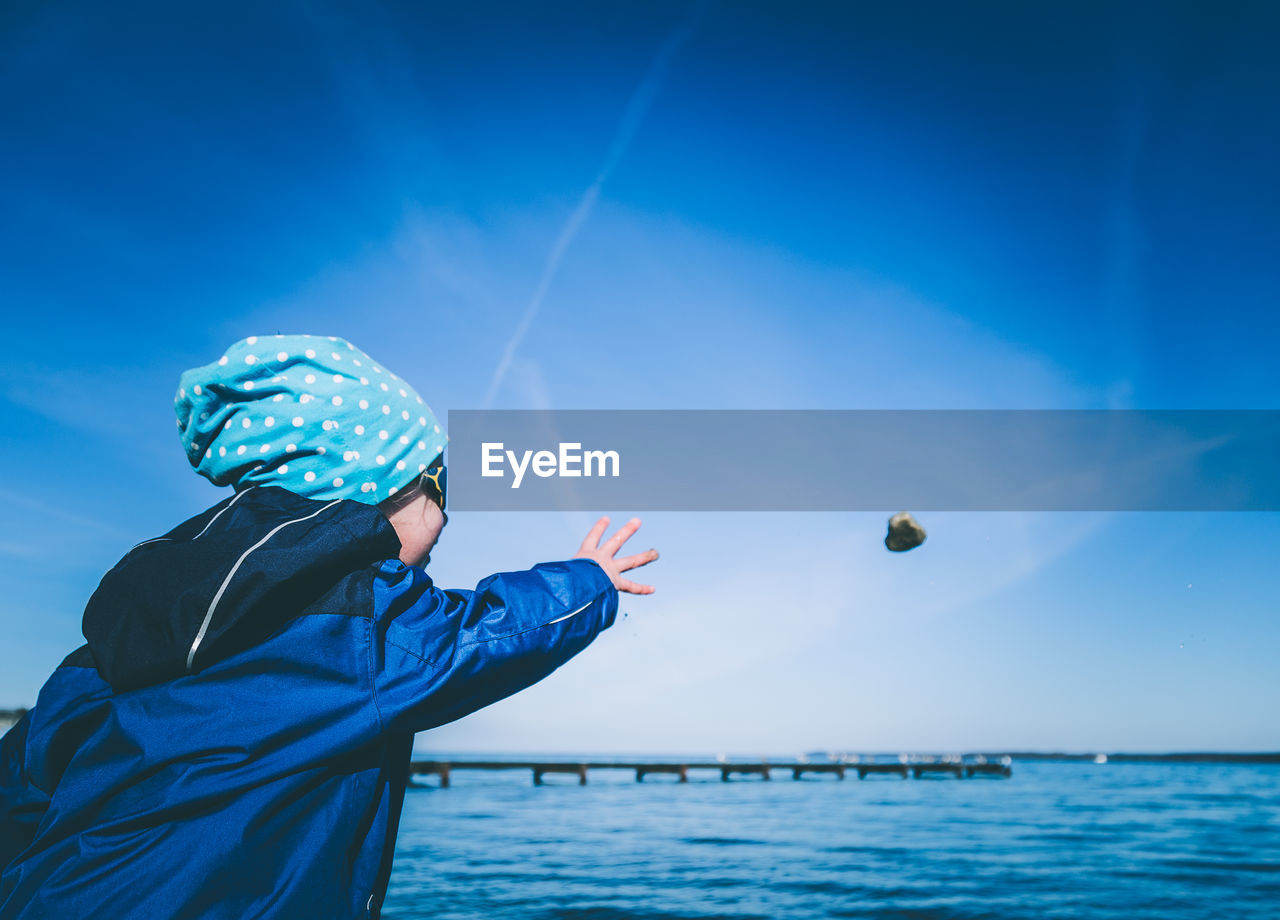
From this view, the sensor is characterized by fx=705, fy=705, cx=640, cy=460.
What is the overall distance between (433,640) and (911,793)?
42511 mm

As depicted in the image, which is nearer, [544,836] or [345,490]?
[345,490]

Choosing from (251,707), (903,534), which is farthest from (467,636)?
(903,534)

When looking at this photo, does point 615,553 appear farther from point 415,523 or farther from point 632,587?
point 415,523

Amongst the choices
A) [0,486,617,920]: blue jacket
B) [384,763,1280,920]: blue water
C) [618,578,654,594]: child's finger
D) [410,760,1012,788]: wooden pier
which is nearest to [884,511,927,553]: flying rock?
[384,763,1280,920]: blue water

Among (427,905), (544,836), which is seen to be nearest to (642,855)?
(544,836)

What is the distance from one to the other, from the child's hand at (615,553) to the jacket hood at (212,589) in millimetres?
407

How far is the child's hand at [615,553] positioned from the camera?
1.20 meters

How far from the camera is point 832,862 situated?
1438 centimetres

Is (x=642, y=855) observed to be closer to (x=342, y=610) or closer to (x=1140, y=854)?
(x=1140, y=854)

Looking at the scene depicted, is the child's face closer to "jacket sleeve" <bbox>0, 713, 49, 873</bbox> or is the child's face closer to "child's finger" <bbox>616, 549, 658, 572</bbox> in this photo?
"child's finger" <bbox>616, 549, 658, 572</bbox>

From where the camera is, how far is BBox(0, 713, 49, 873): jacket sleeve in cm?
97

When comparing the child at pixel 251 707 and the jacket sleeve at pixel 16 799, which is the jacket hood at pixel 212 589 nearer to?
the child at pixel 251 707

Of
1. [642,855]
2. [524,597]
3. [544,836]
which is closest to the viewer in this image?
[524,597]

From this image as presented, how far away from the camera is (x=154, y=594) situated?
81 cm
